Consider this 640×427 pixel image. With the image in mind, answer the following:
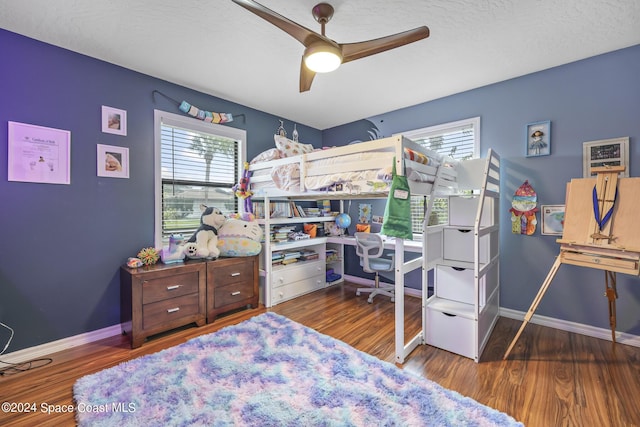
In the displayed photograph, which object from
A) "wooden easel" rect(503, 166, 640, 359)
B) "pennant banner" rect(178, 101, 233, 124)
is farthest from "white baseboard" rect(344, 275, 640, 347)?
"pennant banner" rect(178, 101, 233, 124)

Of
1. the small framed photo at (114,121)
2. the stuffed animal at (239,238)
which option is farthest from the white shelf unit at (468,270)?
the small framed photo at (114,121)

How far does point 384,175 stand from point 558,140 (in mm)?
1991

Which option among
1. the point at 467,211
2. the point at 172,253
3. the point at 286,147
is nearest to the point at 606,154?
the point at 467,211

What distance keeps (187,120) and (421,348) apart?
3.33 m

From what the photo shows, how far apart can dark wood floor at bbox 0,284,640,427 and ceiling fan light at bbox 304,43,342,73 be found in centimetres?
224

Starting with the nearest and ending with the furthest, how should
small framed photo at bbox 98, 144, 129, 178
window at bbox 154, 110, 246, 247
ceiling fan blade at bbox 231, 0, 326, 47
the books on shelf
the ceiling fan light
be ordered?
ceiling fan blade at bbox 231, 0, 326, 47, the ceiling fan light, small framed photo at bbox 98, 144, 129, 178, window at bbox 154, 110, 246, 247, the books on shelf

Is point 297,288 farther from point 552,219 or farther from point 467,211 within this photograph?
point 552,219

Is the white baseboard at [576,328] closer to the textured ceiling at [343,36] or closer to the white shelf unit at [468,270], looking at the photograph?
the white shelf unit at [468,270]

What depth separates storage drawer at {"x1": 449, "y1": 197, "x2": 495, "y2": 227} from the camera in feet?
8.67

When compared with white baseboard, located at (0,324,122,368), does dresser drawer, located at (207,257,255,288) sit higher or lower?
higher

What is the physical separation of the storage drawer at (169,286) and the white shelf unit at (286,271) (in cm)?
85

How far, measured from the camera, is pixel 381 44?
5.83 feet

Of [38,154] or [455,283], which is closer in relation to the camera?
[38,154]

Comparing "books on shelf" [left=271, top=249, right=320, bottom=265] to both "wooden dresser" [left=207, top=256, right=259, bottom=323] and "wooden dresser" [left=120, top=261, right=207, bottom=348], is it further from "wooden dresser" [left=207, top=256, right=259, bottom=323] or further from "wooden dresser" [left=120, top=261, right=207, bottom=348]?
"wooden dresser" [left=120, top=261, right=207, bottom=348]
